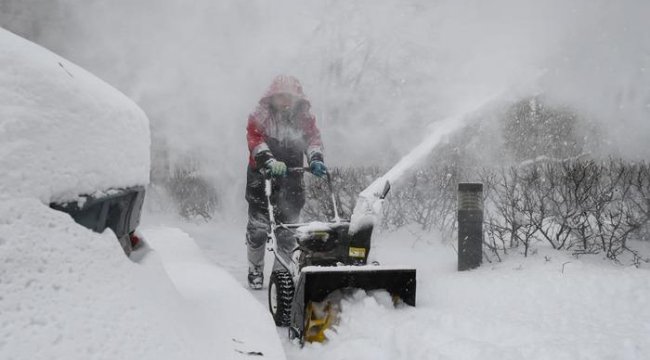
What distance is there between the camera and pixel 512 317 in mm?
3545

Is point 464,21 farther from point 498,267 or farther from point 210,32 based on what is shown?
point 498,267

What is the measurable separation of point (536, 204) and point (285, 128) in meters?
2.83

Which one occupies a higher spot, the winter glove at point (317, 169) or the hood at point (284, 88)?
the hood at point (284, 88)

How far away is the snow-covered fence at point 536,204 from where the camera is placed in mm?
4973

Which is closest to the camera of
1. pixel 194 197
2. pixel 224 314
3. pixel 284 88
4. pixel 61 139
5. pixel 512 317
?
pixel 61 139

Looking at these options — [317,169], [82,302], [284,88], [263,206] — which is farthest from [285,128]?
[82,302]

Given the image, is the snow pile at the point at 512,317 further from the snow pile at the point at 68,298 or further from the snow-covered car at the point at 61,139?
the snow-covered car at the point at 61,139

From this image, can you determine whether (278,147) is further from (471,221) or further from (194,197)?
(194,197)

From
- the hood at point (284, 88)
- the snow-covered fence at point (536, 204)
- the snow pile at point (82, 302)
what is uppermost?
the hood at point (284, 88)

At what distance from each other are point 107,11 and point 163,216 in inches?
549

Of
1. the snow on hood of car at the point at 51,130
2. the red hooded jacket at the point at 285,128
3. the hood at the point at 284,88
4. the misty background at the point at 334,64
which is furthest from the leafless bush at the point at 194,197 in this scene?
the snow on hood of car at the point at 51,130

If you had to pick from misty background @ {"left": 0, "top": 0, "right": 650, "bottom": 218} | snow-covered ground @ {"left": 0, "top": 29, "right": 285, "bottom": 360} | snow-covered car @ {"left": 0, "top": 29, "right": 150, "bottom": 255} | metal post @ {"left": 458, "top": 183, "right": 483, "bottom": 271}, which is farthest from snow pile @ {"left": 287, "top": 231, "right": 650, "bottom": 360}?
A: misty background @ {"left": 0, "top": 0, "right": 650, "bottom": 218}

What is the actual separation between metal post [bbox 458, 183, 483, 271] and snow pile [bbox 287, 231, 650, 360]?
22 centimetres

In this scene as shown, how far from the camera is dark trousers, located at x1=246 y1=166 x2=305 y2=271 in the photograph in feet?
17.0
